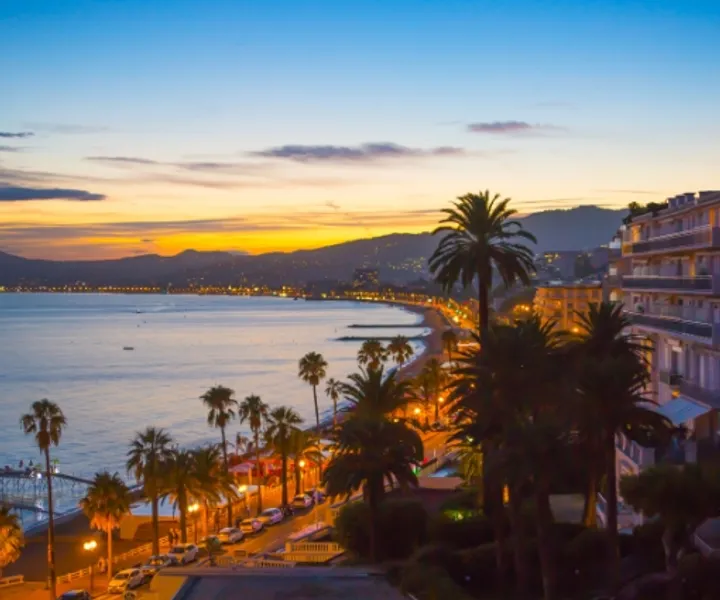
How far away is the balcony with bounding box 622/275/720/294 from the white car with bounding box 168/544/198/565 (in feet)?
63.8

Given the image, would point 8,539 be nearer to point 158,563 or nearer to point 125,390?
point 158,563

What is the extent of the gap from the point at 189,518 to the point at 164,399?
222 ft

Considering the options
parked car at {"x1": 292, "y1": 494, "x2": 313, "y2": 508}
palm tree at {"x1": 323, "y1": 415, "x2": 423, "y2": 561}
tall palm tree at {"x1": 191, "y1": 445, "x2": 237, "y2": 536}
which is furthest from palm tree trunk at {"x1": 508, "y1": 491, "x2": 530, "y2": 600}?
parked car at {"x1": 292, "y1": 494, "x2": 313, "y2": 508}

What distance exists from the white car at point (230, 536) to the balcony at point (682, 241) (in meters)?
20.4

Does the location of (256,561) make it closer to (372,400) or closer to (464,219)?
(372,400)

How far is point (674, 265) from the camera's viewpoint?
32375mm

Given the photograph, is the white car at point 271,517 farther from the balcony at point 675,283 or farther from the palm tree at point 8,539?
the balcony at point 675,283

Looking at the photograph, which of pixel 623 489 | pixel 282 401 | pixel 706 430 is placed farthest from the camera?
pixel 282 401

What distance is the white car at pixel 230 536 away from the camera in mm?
42141

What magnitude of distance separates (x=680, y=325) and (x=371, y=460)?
10158 mm

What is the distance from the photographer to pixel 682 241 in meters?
29.7

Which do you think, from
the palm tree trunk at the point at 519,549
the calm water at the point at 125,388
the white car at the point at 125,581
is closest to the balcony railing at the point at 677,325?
the palm tree trunk at the point at 519,549

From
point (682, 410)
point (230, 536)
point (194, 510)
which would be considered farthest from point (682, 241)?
point (194, 510)

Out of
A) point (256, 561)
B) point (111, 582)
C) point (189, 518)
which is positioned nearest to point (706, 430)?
point (256, 561)
